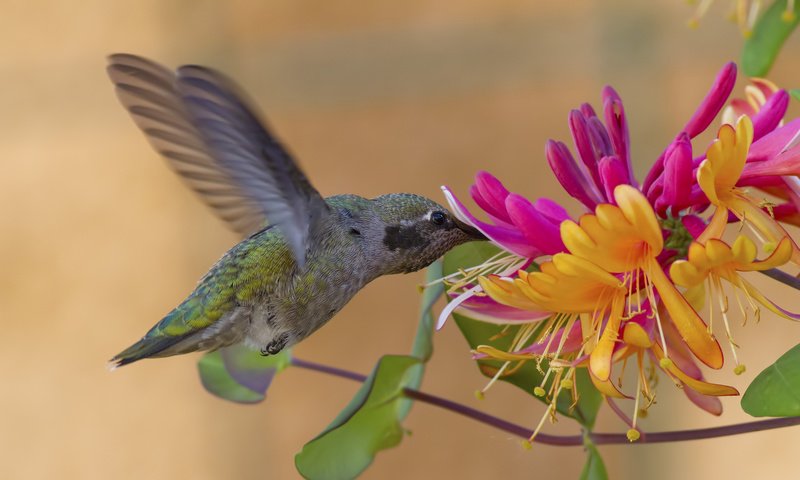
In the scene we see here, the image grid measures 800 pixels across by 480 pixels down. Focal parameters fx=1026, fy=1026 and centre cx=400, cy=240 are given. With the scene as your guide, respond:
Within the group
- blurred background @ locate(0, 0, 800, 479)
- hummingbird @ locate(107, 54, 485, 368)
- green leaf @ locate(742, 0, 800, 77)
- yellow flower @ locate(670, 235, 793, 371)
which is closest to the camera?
yellow flower @ locate(670, 235, 793, 371)

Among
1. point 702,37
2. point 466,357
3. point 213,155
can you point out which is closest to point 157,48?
point 466,357

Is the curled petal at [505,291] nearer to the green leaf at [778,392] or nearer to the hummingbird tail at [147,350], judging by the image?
the green leaf at [778,392]

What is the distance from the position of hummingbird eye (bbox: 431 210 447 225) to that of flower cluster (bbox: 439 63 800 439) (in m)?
0.07

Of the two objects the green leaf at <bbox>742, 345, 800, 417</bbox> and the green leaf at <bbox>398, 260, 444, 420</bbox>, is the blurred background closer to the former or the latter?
the green leaf at <bbox>398, 260, 444, 420</bbox>

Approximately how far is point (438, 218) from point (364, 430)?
5.9 inches

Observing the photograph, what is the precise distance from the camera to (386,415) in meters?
0.70

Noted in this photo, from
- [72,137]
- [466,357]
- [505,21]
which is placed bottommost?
[466,357]

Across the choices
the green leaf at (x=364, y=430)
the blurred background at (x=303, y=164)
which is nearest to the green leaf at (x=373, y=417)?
the green leaf at (x=364, y=430)

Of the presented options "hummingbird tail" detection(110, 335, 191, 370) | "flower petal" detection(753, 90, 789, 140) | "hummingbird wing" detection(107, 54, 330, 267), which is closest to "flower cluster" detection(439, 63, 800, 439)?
"flower petal" detection(753, 90, 789, 140)

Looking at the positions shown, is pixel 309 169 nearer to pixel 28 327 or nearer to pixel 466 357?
pixel 466 357

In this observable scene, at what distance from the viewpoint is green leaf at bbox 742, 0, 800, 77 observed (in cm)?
72

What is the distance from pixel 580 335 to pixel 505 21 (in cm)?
96

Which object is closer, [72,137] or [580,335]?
[580,335]

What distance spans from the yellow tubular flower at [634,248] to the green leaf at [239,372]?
1.08 ft
